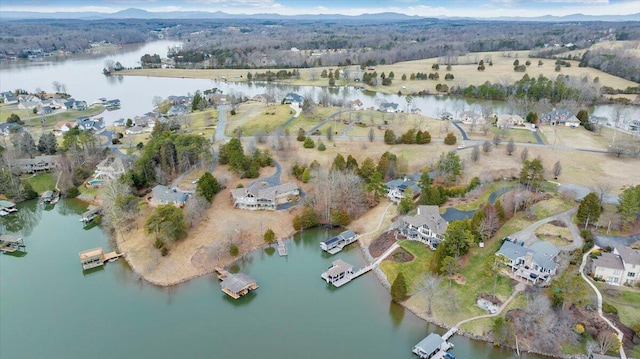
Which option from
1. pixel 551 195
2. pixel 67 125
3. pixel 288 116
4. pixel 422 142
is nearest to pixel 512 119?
pixel 422 142

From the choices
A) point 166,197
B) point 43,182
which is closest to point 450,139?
point 166,197

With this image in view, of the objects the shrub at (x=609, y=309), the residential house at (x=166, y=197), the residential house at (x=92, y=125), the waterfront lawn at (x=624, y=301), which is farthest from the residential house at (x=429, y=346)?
the residential house at (x=92, y=125)

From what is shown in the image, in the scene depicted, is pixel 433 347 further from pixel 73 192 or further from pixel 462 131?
pixel 462 131

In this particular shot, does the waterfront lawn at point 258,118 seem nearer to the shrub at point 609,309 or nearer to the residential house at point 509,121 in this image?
the residential house at point 509,121

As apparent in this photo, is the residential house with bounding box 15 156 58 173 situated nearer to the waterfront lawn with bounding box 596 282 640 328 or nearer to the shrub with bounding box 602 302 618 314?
the shrub with bounding box 602 302 618 314

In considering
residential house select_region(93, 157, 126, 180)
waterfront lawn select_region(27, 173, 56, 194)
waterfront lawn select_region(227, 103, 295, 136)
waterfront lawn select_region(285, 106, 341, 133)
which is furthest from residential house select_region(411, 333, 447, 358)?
waterfront lawn select_region(227, 103, 295, 136)

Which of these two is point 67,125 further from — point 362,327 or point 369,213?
point 362,327

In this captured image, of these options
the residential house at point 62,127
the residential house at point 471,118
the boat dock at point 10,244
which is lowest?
the boat dock at point 10,244
